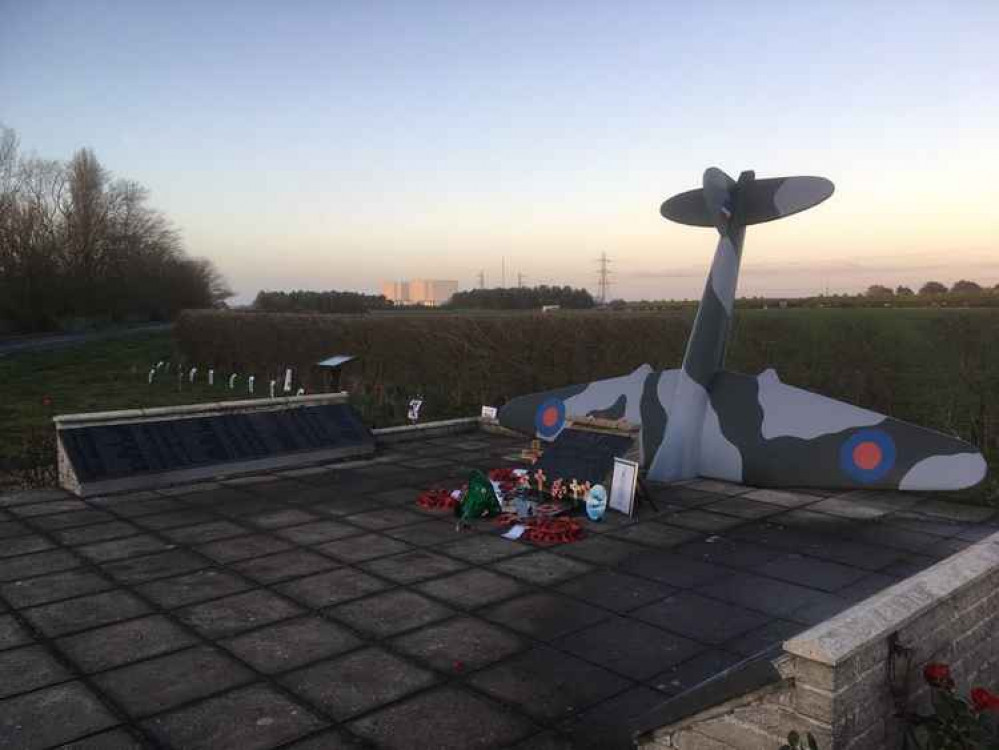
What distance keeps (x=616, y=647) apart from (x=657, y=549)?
3.27 m

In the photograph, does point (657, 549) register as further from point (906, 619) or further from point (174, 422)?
point (174, 422)

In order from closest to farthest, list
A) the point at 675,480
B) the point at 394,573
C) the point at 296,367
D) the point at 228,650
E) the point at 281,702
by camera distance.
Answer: the point at 281,702, the point at 228,650, the point at 394,573, the point at 675,480, the point at 296,367

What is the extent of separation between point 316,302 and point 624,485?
40.0m

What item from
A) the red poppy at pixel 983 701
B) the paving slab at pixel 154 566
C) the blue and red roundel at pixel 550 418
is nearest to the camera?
the red poppy at pixel 983 701

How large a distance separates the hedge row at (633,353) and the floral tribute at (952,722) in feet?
47.6

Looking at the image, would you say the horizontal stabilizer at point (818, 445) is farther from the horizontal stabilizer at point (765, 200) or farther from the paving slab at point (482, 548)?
the paving slab at point (482, 548)

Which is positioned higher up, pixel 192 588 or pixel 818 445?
pixel 818 445

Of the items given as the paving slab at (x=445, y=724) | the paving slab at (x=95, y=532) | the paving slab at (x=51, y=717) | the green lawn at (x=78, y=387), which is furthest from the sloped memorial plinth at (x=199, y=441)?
the paving slab at (x=445, y=724)

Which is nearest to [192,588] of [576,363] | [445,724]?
[445,724]

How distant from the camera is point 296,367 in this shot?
3045cm

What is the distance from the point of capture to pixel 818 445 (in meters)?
12.8

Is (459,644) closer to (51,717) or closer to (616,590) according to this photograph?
(616,590)

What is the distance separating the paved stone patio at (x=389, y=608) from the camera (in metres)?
6.20

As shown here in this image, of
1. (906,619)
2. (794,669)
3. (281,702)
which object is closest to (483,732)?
(281,702)
